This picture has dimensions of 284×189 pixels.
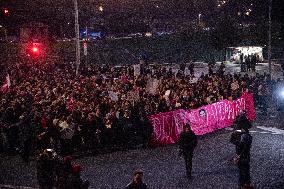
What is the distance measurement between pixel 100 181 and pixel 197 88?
10.9 m

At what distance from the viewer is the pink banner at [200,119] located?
16203 mm

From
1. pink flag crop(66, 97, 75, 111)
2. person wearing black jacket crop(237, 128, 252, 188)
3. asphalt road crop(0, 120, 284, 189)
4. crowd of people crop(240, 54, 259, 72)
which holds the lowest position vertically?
asphalt road crop(0, 120, 284, 189)

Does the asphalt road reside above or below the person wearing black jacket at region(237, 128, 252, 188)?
below

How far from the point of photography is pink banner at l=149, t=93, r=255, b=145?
53.2ft

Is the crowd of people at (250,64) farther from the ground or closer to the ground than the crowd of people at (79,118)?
farther from the ground

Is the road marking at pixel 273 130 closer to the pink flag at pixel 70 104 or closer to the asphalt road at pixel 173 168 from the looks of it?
the asphalt road at pixel 173 168

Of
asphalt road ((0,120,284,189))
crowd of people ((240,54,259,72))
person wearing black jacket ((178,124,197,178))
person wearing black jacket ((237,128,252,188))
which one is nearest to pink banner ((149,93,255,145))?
asphalt road ((0,120,284,189))

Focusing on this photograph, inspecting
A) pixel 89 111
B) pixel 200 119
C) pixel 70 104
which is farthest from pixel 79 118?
pixel 200 119

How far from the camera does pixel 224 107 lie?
62.5 ft

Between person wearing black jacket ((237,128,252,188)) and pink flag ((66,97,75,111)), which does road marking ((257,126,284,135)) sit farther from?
pink flag ((66,97,75,111))

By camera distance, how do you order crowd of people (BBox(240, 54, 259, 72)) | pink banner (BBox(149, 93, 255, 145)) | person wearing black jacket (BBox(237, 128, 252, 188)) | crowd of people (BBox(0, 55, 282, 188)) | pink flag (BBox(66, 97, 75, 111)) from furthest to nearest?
crowd of people (BBox(240, 54, 259, 72))
pink flag (BBox(66, 97, 75, 111))
pink banner (BBox(149, 93, 255, 145))
crowd of people (BBox(0, 55, 282, 188))
person wearing black jacket (BBox(237, 128, 252, 188))

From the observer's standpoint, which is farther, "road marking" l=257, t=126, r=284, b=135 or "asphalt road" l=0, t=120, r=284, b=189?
"road marking" l=257, t=126, r=284, b=135

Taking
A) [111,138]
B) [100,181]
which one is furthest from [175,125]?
[100,181]

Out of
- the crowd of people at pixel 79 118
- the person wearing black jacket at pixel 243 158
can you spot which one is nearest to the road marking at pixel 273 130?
the crowd of people at pixel 79 118
